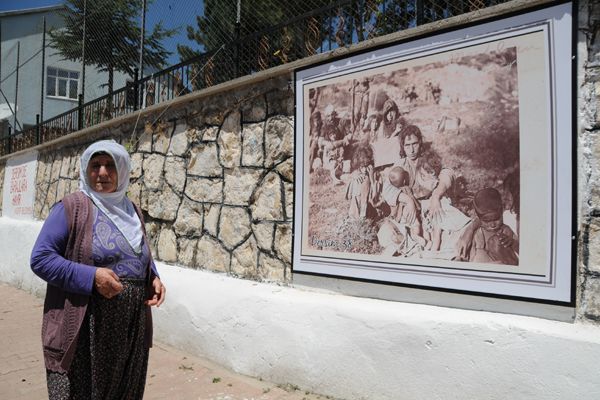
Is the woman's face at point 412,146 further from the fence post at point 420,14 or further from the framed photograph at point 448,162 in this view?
the fence post at point 420,14

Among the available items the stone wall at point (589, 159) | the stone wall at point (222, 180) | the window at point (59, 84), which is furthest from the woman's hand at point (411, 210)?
the window at point (59, 84)

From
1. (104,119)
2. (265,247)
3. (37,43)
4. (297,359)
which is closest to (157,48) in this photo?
(104,119)

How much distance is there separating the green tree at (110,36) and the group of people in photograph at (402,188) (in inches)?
126

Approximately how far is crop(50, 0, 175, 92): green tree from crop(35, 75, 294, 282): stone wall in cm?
124

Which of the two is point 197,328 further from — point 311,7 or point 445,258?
point 311,7

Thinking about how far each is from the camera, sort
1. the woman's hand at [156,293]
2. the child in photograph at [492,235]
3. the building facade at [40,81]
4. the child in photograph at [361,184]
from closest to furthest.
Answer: the woman's hand at [156,293] < the child in photograph at [492,235] < the child in photograph at [361,184] < the building facade at [40,81]

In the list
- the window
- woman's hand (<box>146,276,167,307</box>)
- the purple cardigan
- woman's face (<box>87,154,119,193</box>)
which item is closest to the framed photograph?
woman's hand (<box>146,276,167,307</box>)

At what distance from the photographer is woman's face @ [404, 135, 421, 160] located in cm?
276

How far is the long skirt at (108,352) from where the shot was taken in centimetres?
194

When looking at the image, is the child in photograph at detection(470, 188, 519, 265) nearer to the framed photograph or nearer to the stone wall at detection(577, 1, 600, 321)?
the framed photograph

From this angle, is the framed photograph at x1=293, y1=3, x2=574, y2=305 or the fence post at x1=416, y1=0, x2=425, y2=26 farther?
the fence post at x1=416, y1=0, x2=425, y2=26

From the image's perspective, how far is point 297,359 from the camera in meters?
3.15

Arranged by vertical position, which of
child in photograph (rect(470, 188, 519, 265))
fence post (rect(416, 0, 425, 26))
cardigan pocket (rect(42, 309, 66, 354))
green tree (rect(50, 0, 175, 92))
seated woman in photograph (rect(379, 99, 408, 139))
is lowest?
cardigan pocket (rect(42, 309, 66, 354))

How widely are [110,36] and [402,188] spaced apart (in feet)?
20.7
